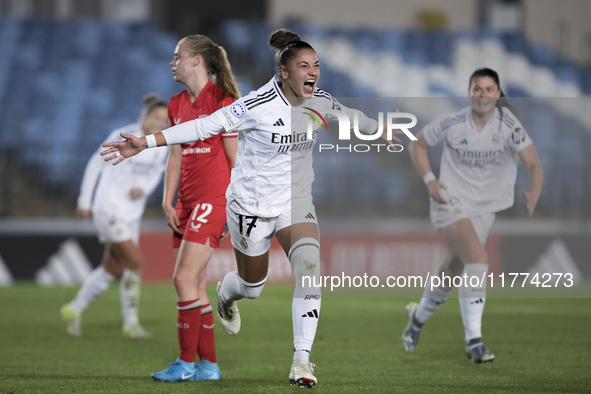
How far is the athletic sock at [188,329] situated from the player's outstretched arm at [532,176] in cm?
240

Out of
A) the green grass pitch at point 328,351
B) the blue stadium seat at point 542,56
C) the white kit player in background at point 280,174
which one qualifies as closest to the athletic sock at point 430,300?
the green grass pitch at point 328,351

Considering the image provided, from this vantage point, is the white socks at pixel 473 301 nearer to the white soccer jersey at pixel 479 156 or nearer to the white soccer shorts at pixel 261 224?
the white soccer jersey at pixel 479 156

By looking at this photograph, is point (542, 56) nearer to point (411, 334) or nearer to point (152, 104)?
point (152, 104)

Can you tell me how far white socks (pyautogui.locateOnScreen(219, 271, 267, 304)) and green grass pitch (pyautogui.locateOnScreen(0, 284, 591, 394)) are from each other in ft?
1.78

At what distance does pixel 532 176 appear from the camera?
5.29m

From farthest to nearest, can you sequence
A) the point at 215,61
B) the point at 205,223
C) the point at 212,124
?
the point at 215,61 → the point at 205,223 → the point at 212,124

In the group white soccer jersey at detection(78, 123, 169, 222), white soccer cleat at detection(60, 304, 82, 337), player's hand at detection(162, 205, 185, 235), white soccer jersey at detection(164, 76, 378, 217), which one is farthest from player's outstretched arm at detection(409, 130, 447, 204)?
white soccer cleat at detection(60, 304, 82, 337)

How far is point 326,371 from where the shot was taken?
16.8ft

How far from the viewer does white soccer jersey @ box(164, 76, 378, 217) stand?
13.5 ft

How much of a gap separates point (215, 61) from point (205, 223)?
43.9 inches

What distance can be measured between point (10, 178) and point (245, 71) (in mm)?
5816

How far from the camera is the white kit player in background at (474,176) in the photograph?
5.40m

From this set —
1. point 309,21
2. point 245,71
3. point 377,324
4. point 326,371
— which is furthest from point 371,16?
point 326,371

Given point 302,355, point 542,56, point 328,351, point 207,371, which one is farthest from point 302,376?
point 542,56
